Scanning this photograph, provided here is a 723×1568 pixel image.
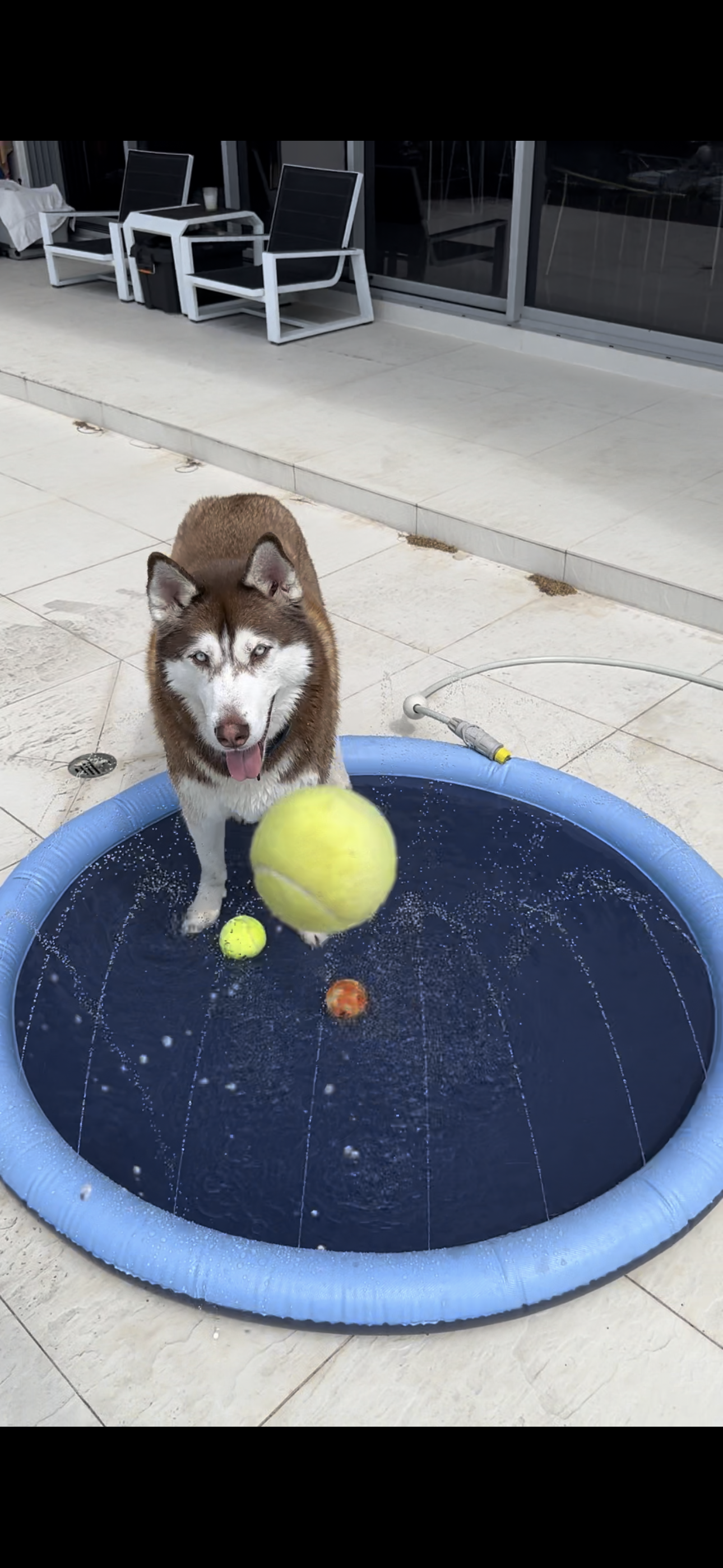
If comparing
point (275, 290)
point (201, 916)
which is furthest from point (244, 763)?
point (275, 290)

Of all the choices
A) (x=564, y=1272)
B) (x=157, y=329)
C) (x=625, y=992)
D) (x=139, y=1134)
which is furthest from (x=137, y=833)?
(x=157, y=329)

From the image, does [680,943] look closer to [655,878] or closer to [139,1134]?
[655,878]

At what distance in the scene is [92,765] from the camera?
5.29m

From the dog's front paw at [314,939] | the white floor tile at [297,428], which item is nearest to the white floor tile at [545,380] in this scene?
the white floor tile at [297,428]

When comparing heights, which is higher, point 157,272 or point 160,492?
point 157,272

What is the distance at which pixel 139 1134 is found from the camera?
138 inches

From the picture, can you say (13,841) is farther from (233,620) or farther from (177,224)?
(177,224)

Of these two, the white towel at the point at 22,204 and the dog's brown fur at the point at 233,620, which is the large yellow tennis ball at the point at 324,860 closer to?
the dog's brown fur at the point at 233,620

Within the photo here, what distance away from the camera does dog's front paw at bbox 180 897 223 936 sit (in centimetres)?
427

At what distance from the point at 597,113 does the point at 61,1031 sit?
127 inches

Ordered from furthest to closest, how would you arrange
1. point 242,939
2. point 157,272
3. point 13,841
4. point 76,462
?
point 157,272
point 76,462
point 13,841
point 242,939

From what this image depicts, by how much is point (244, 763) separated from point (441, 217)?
9.37m

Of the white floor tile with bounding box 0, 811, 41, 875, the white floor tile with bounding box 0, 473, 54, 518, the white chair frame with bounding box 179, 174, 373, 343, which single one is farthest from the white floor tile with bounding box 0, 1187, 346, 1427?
the white chair frame with bounding box 179, 174, 373, 343

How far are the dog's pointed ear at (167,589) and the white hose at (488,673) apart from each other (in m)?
1.78
